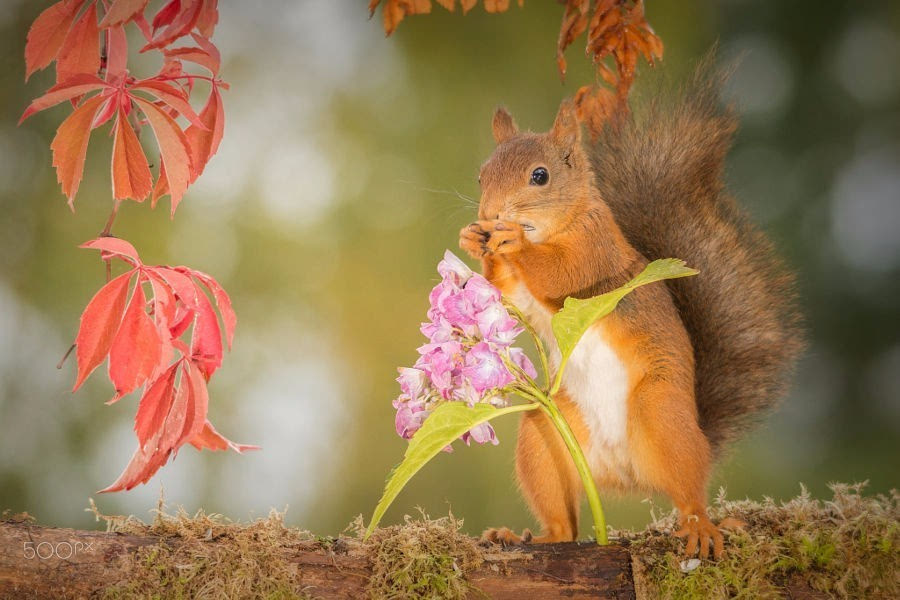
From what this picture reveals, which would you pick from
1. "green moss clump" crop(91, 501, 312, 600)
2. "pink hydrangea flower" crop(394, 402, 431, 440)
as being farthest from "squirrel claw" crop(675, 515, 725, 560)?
"green moss clump" crop(91, 501, 312, 600)

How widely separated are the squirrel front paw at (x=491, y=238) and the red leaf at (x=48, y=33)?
627mm

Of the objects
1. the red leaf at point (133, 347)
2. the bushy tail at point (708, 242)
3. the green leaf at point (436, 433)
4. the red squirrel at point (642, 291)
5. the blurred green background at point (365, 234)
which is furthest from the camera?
the blurred green background at point (365, 234)

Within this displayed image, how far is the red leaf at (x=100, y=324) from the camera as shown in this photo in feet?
3.55

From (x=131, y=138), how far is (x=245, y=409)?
1084 mm

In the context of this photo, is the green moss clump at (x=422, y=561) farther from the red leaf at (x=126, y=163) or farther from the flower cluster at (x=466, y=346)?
the red leaf at (x=126, y=163)

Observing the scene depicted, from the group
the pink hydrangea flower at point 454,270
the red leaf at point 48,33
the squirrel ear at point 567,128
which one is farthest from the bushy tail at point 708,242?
the red leaf at point 48,33

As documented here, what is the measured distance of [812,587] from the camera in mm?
1047

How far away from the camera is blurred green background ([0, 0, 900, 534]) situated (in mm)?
1967

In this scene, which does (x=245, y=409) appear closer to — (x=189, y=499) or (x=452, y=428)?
(x=189, y=499)

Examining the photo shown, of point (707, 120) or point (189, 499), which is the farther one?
point (189, 499)

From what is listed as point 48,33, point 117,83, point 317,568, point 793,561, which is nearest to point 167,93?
point 117,83

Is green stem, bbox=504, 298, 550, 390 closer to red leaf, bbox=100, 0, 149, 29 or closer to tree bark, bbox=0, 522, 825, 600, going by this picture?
tree bark, bbox=0, 522, 825, 600

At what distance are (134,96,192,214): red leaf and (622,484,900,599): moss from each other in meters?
0.76

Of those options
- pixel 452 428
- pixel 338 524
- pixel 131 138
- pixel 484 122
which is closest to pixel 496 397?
pixel 452 428
